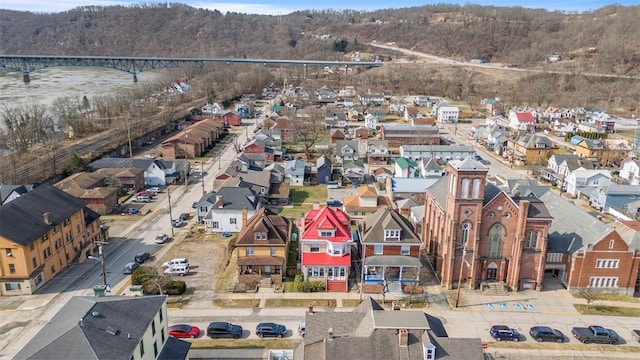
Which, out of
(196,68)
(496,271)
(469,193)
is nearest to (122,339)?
(469,193)

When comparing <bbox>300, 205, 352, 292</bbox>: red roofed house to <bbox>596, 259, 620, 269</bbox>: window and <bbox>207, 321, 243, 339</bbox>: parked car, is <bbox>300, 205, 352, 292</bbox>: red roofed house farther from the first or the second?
<bbox>596, 259, 620, 269</bbox>: window

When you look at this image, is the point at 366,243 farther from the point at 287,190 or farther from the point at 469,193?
the point at 287,190

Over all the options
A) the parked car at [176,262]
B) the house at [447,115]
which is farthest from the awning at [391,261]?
the house at [447,115]

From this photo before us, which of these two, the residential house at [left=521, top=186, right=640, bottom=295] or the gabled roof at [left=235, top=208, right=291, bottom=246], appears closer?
the residential house at [left=521, top=186, right=640, bottom=295]

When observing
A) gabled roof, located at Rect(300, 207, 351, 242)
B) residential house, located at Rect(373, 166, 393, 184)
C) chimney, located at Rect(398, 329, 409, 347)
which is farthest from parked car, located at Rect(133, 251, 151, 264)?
residential house, located at Rect(373, 166, 393, 184)

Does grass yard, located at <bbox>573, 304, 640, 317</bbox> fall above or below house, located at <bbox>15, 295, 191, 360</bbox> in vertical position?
below
